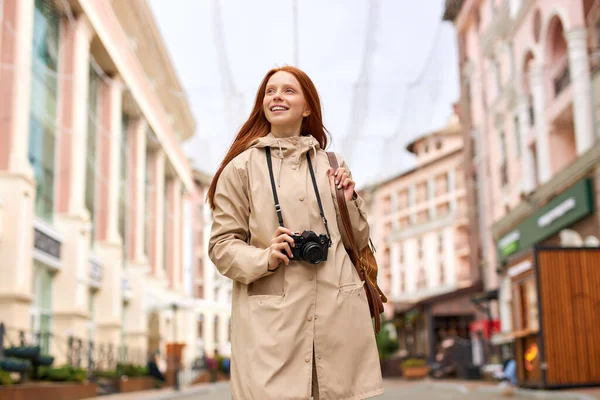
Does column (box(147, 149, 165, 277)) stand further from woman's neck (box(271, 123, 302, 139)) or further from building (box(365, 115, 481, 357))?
woman's neck (box(271, 123, 302, 139))

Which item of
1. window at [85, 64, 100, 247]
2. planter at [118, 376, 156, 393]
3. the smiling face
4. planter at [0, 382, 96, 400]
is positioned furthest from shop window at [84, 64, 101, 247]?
the smiling face

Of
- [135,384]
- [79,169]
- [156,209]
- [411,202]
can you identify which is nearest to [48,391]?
[135,384]

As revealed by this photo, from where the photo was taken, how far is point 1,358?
42.2ft

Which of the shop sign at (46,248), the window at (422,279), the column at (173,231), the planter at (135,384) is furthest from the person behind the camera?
the window at (422,279)

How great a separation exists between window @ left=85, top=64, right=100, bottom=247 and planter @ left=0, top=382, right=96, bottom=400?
11412 millimetres

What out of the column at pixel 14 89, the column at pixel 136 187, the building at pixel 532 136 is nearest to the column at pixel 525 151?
the building at pixel 532 136

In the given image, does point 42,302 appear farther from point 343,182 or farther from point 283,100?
point 343,182

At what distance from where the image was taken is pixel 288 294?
2457mm

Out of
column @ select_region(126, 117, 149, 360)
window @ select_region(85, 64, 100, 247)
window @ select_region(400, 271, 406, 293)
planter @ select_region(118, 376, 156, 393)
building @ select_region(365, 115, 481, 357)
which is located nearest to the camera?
planter @ select_region(118, 376, 156, 393)

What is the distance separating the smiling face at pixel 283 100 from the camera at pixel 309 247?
0.47 m

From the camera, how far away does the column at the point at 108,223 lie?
2847cm

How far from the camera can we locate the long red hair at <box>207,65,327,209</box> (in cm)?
275

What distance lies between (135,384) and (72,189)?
5.48 m

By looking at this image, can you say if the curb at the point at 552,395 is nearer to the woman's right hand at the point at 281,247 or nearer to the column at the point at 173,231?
the woman's right hand at the point at 281,247
